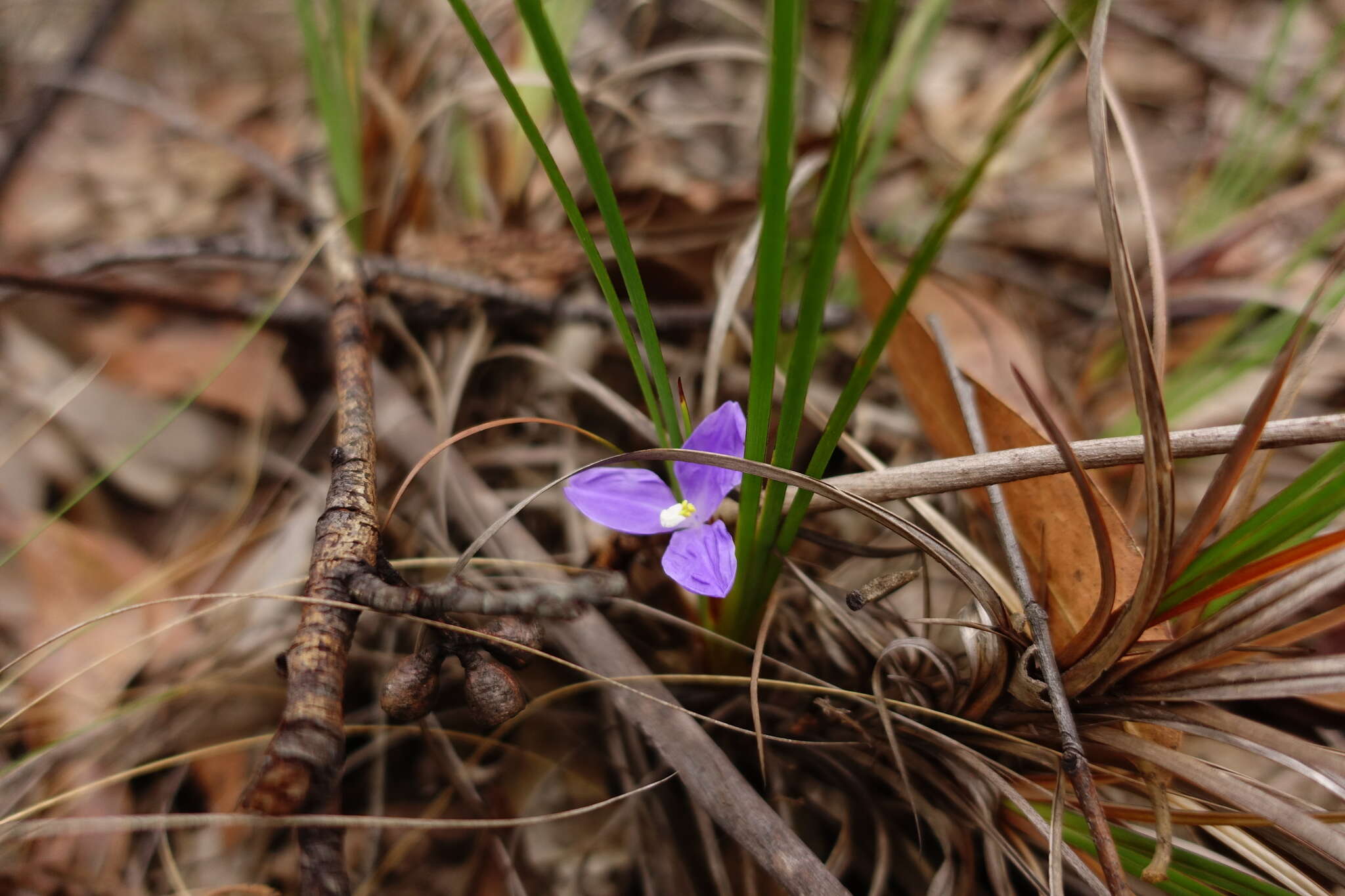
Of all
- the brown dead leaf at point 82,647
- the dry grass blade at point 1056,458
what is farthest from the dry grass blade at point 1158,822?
the brown dead leaf at point 82,647

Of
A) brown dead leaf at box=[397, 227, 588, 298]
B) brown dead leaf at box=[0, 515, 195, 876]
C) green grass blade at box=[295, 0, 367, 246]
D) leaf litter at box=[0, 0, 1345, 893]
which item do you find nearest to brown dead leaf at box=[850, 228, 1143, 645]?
leaf litter at box=[0, 0, 1345, 893]

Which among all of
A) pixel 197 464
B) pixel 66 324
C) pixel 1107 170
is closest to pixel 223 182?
pixel 66 324

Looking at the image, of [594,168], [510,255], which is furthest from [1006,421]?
[510,255]

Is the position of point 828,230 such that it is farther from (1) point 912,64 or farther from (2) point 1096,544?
→ (1) point 912,64

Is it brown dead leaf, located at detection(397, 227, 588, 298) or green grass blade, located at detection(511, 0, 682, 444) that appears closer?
green grass blade, located at detection(511, 0, 682, 444)

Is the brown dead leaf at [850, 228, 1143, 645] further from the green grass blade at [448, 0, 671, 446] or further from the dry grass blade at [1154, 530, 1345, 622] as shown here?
the green grass blade at [448, 0, 671, 446]

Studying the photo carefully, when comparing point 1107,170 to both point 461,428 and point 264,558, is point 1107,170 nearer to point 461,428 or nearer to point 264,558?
point 461,428

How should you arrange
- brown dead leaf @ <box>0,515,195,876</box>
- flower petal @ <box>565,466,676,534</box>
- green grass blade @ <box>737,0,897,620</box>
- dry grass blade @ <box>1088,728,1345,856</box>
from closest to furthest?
green grass blade @ <box>737,0,897,620</box>, dry grass blade @ <box>1088,728,1345,856</box>, flower petal @ <box>565,466,676,534</box>, brown dead leaf @ <box>0,515,195,876</box>
